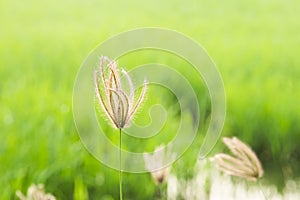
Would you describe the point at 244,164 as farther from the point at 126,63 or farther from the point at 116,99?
the point at 126,63

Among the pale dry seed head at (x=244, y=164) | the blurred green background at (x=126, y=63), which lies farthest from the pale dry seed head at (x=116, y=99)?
the blurred green background at (x=126, y=63)

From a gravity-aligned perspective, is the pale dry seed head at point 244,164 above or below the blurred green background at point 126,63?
below

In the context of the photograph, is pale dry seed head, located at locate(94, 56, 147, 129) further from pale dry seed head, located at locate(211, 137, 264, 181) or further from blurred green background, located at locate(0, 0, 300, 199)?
blurred green background, located at locate(0, 0, 300, 199)

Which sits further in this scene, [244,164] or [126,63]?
[126,63]

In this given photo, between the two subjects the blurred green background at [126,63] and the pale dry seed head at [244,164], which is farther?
the blurred green background at [126,63]

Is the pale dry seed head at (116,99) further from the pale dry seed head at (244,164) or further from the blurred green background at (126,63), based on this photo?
the blurred green background at (126,63)

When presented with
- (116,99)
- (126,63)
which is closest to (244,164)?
(116,99)

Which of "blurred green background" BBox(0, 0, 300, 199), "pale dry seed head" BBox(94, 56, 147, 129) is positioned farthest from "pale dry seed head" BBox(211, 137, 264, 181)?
"blurred green background" BBox(0, 0, 300, 199)

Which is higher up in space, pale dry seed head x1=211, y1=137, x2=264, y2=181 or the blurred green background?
the blurred green background
